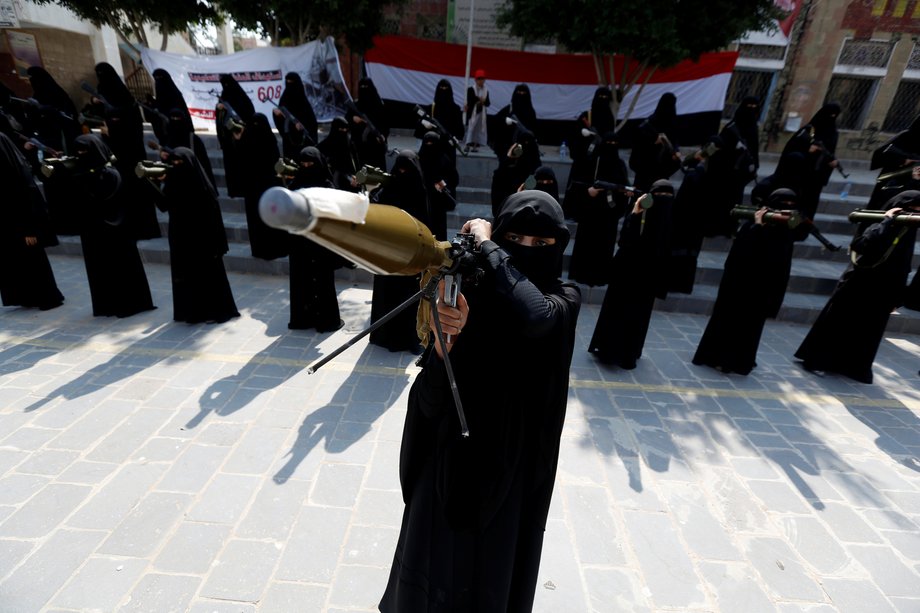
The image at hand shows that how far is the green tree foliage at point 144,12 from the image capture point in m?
10.1

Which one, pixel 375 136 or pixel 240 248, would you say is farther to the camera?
pixel 375 136

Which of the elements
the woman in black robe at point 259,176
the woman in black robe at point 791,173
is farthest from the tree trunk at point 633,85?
the woman in black robe at point 259,176

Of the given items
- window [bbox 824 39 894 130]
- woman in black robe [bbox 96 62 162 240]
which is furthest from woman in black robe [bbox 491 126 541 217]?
window [bbox 824 39 894 130]

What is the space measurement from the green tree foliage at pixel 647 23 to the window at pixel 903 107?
315 inches

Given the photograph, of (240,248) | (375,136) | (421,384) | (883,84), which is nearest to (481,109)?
(375,136)

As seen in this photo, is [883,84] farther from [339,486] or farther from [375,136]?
[339,486]

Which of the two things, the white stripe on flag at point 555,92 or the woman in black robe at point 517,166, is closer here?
the woman in black robe at point 517,166

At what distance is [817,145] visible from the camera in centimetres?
800

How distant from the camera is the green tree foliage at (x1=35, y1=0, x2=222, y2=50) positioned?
1009 cm

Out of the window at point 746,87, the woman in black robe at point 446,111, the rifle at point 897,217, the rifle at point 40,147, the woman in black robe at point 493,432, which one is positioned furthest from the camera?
the window at point 746,87

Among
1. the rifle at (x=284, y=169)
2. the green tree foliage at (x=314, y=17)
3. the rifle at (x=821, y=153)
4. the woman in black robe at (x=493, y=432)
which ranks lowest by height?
the woman in black robe at (x=493, y=432)

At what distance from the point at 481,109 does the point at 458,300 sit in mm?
10985

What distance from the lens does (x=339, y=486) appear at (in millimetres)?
3400

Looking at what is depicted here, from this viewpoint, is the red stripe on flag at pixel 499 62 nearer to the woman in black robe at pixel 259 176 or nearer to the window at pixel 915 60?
the woman in black robe at pixel 259 176
